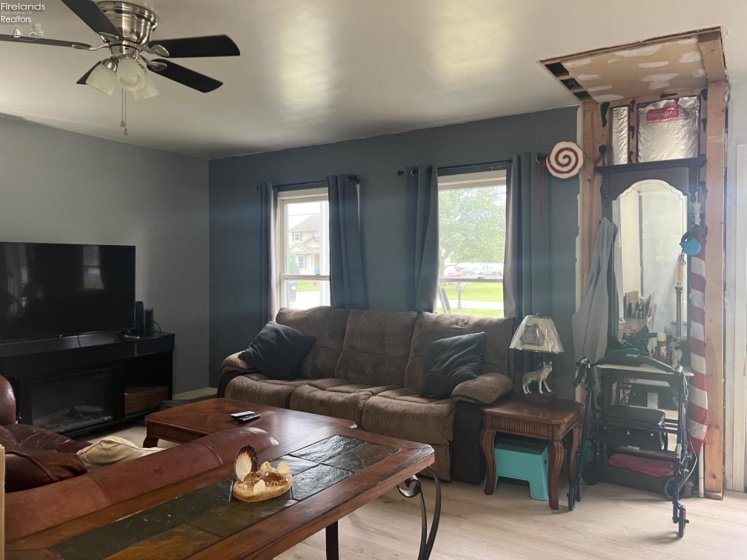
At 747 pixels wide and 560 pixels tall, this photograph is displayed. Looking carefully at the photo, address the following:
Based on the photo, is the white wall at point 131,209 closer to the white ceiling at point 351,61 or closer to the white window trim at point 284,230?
the white ceiling at point 351,61

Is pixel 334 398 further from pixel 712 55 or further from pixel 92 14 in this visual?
pixel 712 55

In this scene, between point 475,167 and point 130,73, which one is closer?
point 130,73

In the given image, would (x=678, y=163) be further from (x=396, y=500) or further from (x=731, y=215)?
(x=396, y=500)

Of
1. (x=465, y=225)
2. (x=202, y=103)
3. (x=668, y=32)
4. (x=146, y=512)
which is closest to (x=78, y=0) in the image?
(x=146, y=512)

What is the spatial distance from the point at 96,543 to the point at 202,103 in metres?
3.18

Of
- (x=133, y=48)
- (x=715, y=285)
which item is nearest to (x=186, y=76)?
(x=133, y=48)

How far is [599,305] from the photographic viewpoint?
3.71 meters

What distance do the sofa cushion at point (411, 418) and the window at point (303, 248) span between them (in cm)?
181

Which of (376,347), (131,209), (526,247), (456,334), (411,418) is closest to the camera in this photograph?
(411,418)

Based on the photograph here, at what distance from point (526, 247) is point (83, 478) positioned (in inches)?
128

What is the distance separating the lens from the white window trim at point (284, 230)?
17.6 ft

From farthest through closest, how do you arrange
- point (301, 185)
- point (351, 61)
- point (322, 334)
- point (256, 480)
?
1. point (301, 185)
2. point (322, 334)
3. point (351, 61)
4. point (256, 480)

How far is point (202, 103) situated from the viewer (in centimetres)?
392

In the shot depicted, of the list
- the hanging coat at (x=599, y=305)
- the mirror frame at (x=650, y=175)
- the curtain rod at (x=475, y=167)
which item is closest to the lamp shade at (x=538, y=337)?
the hanging coat at (x=599, y=305)
